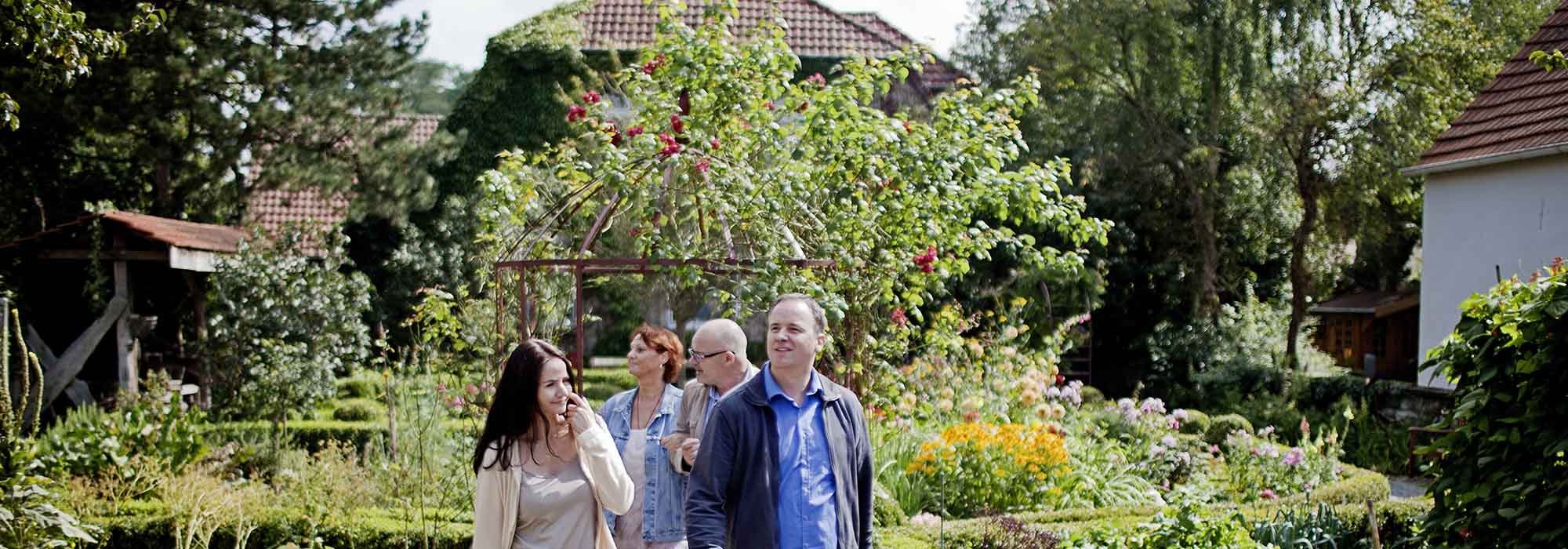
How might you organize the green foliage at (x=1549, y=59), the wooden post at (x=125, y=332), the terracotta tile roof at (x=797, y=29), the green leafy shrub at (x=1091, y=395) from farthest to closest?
the terracotta tile roof at (x=797, y=29) → the green leafy shrub at (x=1091, y=395) → the wooden post at (x=125, y=332) → the green foliage at (x=1549, y=59)

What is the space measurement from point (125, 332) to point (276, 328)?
1367mm

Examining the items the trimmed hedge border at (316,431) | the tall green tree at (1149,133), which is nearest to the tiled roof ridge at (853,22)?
the tall green tree at (1149,133)

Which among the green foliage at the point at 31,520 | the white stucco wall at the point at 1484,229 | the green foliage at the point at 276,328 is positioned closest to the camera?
the green foliage at the point at 31,520

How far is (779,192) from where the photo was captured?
6.24 metres

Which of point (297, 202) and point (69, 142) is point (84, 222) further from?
point (297, 202)

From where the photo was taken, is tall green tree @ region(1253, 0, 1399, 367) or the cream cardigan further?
tall green tree @ region(1253, 0, 1399, 367)

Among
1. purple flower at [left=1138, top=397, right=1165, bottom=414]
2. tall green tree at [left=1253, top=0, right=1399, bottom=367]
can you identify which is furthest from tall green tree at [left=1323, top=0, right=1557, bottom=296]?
purple flower at [left=1138, top=397, right=1165, bottom=414]

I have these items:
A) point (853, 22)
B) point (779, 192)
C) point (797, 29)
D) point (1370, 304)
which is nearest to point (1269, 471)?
point (779, 192)

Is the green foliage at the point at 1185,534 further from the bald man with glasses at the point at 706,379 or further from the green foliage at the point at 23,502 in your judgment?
the green foliage at the point at 23,502

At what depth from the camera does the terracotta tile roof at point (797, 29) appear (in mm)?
19719

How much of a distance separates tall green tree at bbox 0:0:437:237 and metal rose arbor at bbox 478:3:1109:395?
6.84 meters

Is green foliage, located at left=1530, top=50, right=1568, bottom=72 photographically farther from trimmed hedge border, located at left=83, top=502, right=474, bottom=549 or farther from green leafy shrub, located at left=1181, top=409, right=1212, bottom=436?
green leafy shrub, located at left=1181, top=409, right=1212, bottom=436

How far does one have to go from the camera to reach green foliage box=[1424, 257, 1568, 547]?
167 inches

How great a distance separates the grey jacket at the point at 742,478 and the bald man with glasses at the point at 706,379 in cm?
A: 60
